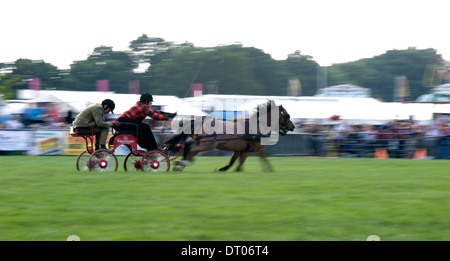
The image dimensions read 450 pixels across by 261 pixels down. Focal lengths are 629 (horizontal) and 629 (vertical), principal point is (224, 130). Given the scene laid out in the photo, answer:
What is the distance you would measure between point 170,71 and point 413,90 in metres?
40.3

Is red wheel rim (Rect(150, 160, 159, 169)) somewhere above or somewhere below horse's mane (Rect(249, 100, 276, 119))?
below

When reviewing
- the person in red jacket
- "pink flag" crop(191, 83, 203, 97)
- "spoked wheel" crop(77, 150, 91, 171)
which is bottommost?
"spoked wheel" crop(77, 150, 91, 171)

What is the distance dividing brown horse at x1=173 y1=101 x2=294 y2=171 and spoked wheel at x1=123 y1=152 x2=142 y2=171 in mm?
785

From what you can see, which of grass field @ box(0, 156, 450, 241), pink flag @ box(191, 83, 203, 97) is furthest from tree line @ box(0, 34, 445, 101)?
grass field @ box(0, 156, 450, 241)

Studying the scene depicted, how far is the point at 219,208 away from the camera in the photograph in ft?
25.3

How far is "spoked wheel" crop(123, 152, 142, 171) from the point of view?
513 inches

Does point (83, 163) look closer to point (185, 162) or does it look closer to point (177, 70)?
point (185, 162)

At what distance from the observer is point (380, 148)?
2266 centimetres

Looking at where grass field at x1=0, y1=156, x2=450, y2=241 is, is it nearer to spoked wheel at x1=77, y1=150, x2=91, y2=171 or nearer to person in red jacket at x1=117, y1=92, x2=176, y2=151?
person in red jacket at x1=117, y1=92, x2=176, y2=151

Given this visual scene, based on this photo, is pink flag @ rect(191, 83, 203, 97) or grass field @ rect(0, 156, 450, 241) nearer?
grass field @ rect(0, 156, 450, 241)

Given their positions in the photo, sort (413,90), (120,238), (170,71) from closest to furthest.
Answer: (120,238), (170,71), (413,90)

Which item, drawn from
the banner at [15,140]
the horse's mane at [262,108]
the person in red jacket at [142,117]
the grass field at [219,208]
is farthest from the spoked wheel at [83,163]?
the banner at [15,140]

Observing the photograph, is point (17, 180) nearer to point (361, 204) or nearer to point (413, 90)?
point (361, 204)
